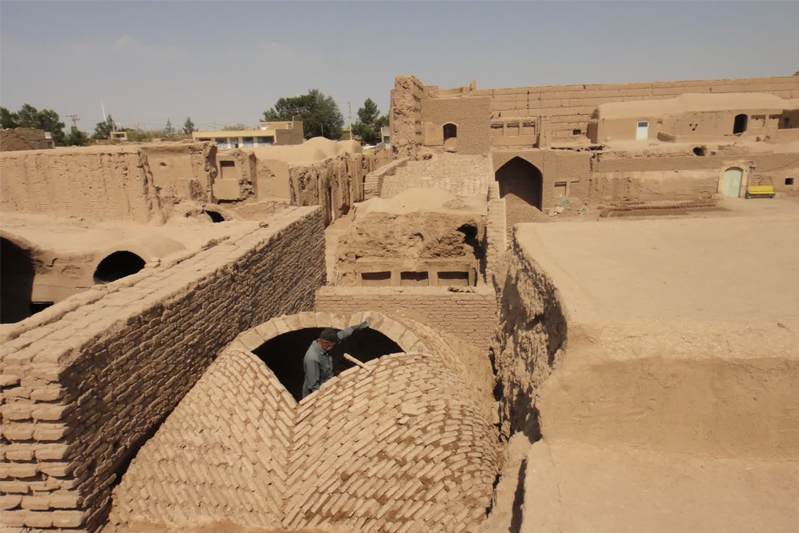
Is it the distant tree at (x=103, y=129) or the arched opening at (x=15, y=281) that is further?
the distant tree at (x=103, y=129)

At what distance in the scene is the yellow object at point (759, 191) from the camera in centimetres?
2017

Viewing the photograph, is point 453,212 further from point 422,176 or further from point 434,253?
point 422,176

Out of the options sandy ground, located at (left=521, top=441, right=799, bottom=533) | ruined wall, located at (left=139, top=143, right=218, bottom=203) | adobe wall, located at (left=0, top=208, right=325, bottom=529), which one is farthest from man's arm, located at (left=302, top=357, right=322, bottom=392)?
ruined wall, located at (left=139, top=143, right=218, bottom=203)

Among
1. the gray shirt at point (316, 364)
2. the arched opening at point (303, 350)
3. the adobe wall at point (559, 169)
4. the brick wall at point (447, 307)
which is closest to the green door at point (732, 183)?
the adobe wall at point (559, 169)

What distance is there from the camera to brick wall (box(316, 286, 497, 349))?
24.8ft

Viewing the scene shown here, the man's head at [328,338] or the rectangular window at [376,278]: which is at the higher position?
the man's head at [328,338]

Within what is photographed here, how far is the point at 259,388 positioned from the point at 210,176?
12.7 meters

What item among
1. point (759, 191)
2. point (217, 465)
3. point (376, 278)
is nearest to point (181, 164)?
point (376, 278)

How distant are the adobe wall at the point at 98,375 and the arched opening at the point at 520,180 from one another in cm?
1881

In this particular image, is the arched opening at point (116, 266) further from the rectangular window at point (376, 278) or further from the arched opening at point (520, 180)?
the arched opening at point (520, 180)

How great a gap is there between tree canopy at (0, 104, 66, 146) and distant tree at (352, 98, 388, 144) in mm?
24623

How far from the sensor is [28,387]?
3238mm

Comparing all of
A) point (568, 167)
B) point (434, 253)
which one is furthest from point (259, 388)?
point (568, 167)

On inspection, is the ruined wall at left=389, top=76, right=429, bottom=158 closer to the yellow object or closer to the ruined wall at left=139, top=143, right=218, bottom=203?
the ruined wall at left=139, top=143, right=218, bottom=203
